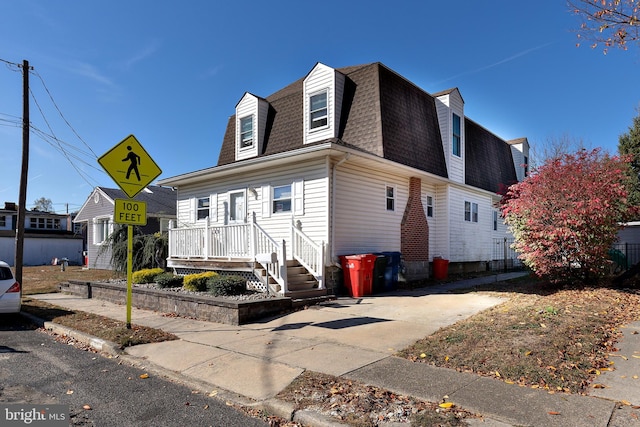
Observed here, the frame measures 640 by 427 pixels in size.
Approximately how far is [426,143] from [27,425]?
14.8 metres

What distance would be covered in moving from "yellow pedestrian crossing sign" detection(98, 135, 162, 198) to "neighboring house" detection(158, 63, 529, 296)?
3.69 m

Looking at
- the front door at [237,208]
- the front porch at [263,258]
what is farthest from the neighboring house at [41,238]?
the front porch at [263,258]

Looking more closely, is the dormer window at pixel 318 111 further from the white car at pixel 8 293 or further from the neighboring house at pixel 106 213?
the neighboring house at pixel 106 213

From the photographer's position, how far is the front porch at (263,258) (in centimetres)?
1038

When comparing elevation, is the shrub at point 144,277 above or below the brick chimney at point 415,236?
below

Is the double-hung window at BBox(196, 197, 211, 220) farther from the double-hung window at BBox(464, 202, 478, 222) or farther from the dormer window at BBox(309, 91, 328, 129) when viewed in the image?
the double-hung window at BBox(464, 202, 478, 222)

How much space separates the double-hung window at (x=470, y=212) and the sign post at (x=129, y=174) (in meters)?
14.2

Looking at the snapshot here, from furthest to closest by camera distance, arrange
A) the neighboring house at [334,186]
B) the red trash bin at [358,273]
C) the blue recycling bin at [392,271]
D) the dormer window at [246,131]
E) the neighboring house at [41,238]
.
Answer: the neighboring house at [41,238], the dormer window at [246,131], the blue recycling bin at [392,271], the neighboring house at [334,186], the red trash bin at [358,273]

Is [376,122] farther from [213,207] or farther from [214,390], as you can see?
[214,390]

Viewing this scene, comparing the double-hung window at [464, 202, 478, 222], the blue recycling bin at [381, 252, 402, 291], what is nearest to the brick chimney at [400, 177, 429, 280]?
the blue recycling bin at [381, 252, 402, 291]

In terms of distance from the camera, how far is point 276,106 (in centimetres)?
1658

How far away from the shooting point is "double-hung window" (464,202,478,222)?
727 inches

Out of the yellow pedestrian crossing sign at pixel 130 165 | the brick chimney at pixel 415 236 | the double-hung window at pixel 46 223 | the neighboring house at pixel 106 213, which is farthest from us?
the double-hung window at pixel 46 223

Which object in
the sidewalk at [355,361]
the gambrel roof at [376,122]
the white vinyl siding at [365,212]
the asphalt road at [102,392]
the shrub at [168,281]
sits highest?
the gambrel roof at [376,122]
